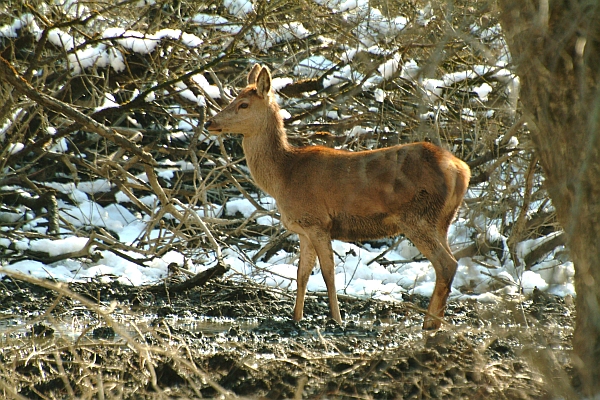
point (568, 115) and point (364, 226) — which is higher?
point (364, 226)

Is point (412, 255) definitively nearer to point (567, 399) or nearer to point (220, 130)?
point (220, 130)

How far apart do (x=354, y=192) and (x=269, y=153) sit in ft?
3.94

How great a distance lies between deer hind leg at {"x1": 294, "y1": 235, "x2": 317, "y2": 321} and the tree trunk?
12.4 feet

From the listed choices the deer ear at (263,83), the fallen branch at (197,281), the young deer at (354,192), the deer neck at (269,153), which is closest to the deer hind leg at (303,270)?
the young deer at (354,192)

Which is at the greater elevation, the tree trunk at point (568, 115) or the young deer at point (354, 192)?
the young deer at point (354, 192)

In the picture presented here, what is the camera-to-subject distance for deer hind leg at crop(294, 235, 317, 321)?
738 centimetres

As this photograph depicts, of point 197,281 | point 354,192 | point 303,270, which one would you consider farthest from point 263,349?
point 197,281

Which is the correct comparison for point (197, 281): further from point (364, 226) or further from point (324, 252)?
point (364, 226)

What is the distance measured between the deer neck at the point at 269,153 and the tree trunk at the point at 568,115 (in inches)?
166

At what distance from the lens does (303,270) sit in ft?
25.2

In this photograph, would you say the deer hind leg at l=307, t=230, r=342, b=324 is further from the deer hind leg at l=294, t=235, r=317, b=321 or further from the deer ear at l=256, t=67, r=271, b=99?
the deer ear at l=256, t=67, r=271, b=99

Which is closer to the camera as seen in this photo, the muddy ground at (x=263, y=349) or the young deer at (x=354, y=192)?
the muddy ground at (x=263, y=349)

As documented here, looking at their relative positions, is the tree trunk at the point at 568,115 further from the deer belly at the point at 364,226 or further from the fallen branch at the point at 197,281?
the fallen branch at the point at 197,281

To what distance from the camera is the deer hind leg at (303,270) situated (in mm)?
7375
